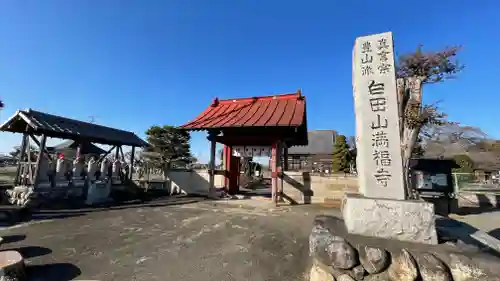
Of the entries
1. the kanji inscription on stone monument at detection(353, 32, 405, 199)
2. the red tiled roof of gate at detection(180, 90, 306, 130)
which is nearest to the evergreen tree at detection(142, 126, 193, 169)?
the red tiled roof of gate at detection(180, 90, 306, 130)

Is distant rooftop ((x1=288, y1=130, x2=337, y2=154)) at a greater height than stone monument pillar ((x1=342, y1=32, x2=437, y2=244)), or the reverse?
distant rooftop ((x1=288, y1=130, x2=337, y2=154))

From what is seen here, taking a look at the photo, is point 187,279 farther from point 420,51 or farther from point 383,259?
point 420,51

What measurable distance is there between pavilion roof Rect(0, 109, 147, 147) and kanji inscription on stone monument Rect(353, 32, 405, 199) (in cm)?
1210

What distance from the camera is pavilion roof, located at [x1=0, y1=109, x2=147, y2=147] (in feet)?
33.1

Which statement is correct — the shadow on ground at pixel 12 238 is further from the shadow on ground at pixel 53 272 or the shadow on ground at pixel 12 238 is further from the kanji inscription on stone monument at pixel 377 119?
the kanji inscription on stone monument at pixel 377 119

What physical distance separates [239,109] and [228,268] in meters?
10.3

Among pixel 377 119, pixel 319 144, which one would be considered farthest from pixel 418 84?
pixel 319 144

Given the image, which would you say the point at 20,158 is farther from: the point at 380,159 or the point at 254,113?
the point at 380,159

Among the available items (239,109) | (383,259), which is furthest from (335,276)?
(239,109)

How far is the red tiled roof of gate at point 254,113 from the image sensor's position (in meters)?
11.3

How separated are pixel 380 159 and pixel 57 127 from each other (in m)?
12.8

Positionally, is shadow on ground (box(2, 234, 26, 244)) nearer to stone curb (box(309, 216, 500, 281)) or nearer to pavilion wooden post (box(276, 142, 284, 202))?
stone curb (box(309, 216, 500, 281))

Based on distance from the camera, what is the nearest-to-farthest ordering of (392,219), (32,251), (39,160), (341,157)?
(392,219) → (32,251) → (39,160) → (341,157)

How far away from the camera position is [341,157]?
28.7 m
